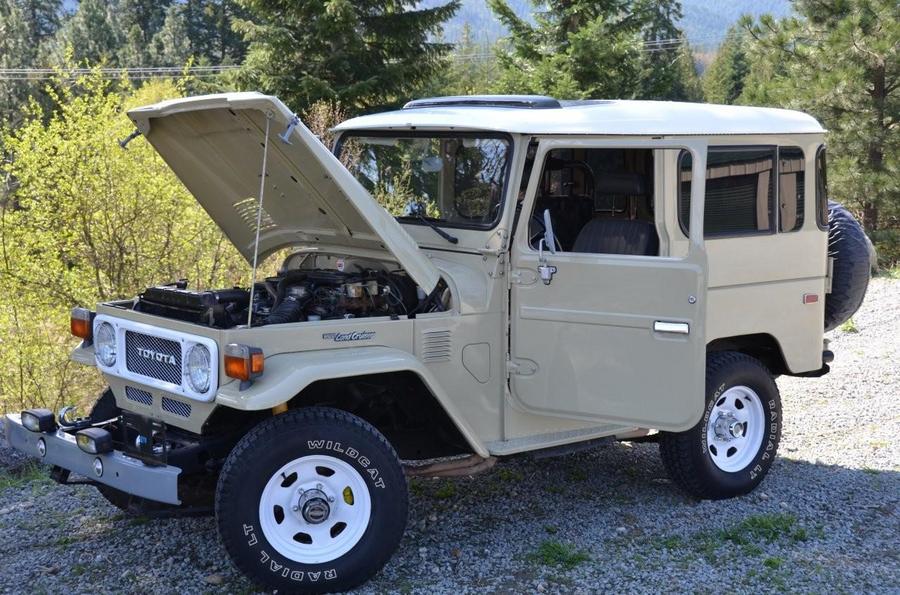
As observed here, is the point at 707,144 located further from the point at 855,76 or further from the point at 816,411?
the point at 855,76

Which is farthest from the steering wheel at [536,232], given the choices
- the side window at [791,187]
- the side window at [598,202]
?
the side window at [791,187]

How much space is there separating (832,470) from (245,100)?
4.76 m

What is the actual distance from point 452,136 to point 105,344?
2.24m

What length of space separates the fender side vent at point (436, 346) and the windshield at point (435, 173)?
0.71 m

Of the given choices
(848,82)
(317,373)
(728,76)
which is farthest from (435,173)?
(728,76)

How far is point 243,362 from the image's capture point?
14.6ft

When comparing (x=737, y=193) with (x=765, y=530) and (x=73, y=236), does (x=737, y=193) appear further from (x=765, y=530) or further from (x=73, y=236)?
(x=73, y=236)

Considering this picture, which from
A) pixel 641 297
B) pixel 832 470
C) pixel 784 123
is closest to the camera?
pixel 641 297

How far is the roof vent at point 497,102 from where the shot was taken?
A: 580 cm

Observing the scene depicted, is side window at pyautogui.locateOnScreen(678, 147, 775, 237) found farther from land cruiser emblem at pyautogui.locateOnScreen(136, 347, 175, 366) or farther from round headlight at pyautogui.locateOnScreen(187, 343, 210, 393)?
land cruiser emblem at pyautogui.locateOnScreen(136, 347, 175, 366)

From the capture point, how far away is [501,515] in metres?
5.96

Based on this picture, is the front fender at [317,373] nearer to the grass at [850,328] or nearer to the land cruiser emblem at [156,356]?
the land cruiser emblem at [156,356]

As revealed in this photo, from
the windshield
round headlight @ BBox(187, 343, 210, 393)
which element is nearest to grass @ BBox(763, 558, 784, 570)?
the windshield

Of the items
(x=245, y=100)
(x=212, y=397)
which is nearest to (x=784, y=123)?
(x=245, y=100)
